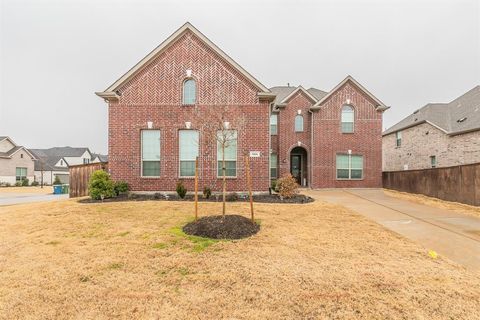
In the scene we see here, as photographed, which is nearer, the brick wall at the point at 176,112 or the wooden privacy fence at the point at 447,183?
the wooden privacy fence at the point at 447,183

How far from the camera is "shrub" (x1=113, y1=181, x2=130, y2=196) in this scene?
453 inches

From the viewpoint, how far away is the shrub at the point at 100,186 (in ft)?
35.8

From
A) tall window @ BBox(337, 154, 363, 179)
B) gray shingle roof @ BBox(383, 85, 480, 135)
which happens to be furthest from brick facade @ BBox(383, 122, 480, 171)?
tall window @ BBox(337, 154, 363, 179)

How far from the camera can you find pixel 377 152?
58.2 feet

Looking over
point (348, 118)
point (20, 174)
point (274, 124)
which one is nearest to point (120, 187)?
point (274, 124)

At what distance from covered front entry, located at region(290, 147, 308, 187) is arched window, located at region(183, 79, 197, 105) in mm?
10529

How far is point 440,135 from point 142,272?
73.0 ft

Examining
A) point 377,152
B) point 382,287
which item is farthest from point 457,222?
point 377,152

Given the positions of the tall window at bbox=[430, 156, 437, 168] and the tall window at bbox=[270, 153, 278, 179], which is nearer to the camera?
the tall window at bbox=[430, 156, 437, 168]

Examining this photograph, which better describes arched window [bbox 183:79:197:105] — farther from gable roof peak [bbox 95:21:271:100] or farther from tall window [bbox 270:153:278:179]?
tall window [bbox 270:153:278:179]

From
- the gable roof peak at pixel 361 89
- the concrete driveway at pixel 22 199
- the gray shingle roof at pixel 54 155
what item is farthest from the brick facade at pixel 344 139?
the gray shingle roof at pixel 54 155

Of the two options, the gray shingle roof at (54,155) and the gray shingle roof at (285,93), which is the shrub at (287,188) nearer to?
the gray shingle roof at (285,93)

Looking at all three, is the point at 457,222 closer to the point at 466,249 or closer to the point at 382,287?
the point at 466,249

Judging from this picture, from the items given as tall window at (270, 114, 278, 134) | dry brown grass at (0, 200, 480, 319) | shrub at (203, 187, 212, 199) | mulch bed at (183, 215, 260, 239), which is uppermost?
tall window at (270, 114, 278, 134)
